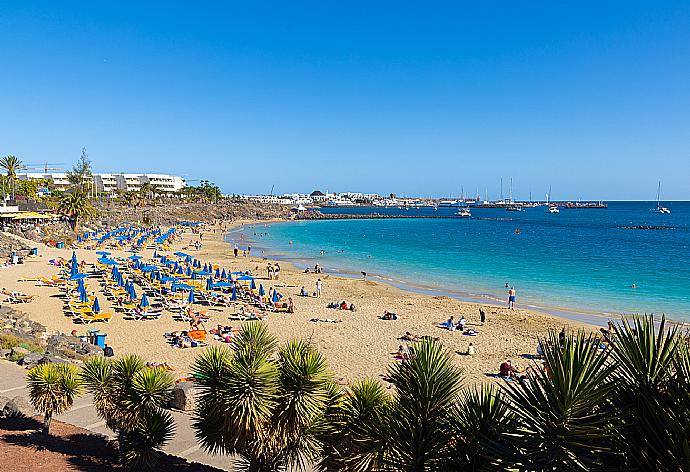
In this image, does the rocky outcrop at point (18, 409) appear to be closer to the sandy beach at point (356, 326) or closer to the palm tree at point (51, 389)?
the palm tree at point (51, 389)

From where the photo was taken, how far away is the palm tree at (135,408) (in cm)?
773

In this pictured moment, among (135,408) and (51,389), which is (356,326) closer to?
(51,389)

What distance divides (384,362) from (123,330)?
11.9 meters

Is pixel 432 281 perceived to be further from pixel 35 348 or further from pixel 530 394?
pixel 530 394

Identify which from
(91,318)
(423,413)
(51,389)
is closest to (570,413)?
(423,413)

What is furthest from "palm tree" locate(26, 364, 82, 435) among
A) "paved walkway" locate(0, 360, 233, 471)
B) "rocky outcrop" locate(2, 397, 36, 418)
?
"rocky outcrop" locate(2, 397, 36, 418)

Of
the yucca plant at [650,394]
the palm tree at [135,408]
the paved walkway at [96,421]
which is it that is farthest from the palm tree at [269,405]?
the yucca plant at [650,394]

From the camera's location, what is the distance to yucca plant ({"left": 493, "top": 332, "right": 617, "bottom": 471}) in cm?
349

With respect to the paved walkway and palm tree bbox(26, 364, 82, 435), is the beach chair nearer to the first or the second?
the paved walkway

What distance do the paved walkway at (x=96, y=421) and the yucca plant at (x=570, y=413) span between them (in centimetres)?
665

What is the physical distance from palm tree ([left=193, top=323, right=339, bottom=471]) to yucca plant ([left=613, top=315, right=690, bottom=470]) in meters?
3.85

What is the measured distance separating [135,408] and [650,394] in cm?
734

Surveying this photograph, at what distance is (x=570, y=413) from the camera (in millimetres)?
3525

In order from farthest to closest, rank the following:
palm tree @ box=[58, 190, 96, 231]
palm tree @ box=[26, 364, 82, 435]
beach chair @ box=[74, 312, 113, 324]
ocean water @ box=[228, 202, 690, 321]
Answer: palm tree @ box=[58, 190, 96, 231] < ocean water @ box=[228, 202, 690, 321] < beach chair @ box=[74, 312, 113, 324] < palm tree @ box=[26, 364, 82, 435]
